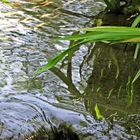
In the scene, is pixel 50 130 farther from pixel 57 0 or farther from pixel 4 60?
pixel 57 0

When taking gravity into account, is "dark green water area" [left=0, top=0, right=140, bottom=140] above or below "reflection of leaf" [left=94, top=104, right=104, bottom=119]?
above

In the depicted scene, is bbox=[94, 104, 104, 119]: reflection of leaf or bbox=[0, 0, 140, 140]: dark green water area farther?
bbox=[94, 104, 104, 119]: reflection of leaf

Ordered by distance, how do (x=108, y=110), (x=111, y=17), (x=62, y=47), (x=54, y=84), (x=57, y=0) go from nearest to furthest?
1. (x=108, y=110)
2. (x=54, y=84)
3. (x=62, y=47)
4. (x=111, y=17)
5. (x=57, y=0)

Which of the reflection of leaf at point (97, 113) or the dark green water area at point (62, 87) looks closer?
the dark green water area at point (62, 87)

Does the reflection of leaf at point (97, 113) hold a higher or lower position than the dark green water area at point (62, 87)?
lower

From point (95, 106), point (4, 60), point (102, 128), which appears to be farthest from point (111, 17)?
point (102, 128)

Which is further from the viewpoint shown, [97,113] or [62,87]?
[62,87]

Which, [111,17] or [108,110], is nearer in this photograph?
[108,110]

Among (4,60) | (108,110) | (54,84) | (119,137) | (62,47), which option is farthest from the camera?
(62,47)
